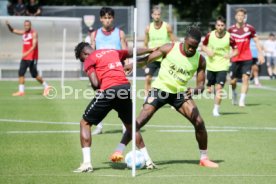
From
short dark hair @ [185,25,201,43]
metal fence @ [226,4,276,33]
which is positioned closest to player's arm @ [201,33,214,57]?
short dark hair @ [185,25,201,43]

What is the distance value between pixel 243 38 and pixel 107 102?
10746 millimetres

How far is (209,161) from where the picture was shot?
12.0m

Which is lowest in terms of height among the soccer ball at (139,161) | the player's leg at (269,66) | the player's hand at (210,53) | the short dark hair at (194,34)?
the player's leg at (269,66)

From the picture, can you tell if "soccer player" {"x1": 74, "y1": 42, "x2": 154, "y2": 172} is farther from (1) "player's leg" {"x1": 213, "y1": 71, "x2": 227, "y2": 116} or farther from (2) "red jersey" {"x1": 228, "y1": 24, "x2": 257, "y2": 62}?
(2) "red jersey" {"x1": 228, "y1": 24, "x2": 257, "y2": 62}

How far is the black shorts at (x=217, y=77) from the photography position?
1958 cm

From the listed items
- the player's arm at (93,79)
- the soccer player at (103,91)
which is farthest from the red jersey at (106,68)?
the player's arm at (93,79)

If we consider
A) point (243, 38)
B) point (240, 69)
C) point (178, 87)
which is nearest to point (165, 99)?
point (178, 87)

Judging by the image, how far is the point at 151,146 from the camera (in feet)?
46.5

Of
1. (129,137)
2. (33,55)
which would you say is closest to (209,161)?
(129,137)

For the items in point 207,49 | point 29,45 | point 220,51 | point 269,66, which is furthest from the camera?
point 269,66

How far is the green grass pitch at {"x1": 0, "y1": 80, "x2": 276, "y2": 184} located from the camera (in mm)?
11055

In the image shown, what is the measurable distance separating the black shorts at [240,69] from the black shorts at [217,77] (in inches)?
71.1

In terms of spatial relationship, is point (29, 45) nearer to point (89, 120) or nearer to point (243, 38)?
point (243, 38)

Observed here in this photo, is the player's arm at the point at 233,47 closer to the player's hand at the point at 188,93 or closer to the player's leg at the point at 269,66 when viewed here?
the player's hand at the point at 188,93
